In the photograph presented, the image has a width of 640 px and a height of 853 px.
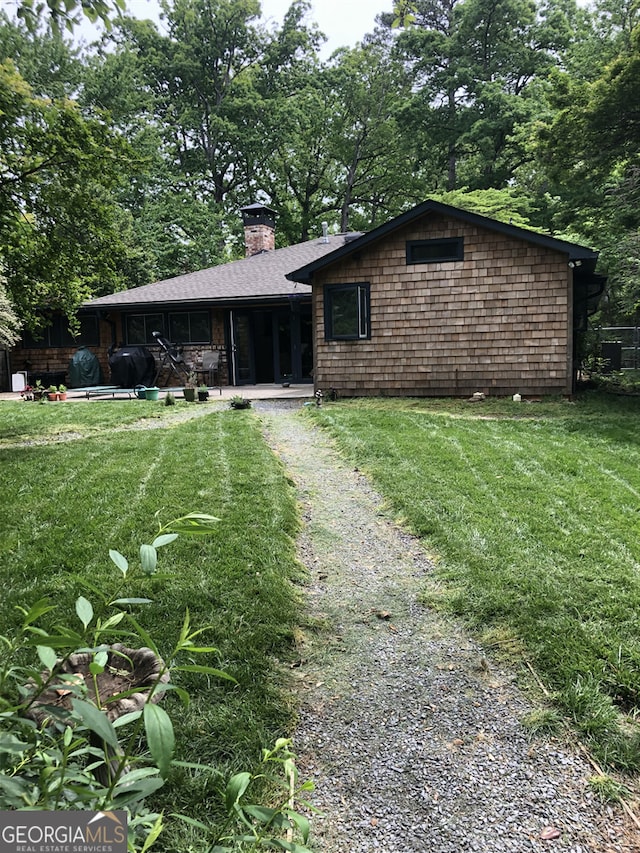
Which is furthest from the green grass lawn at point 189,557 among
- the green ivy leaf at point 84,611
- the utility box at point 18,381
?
the utility box at point 18,381

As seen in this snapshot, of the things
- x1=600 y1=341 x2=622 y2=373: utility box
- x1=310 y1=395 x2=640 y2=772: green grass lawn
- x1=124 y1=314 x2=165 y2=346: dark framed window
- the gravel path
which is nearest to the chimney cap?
x1=124 y1=314 x2=165 y2=346: dark framed window

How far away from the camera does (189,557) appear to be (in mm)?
3812

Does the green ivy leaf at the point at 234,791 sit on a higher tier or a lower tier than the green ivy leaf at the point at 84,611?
lower

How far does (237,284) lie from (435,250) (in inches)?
259

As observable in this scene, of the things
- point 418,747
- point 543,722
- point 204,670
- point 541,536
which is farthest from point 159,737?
point 541,536

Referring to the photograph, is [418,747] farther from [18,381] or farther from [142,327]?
[18,381]

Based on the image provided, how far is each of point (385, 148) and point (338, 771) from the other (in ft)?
96.3

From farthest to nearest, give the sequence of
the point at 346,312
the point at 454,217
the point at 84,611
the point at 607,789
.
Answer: the point at 346,312, the point at 454,217, the point at 607,789, the point at 84,611

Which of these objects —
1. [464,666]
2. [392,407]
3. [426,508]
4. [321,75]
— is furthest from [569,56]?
[464,666]

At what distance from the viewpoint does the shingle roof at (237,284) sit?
1524cm

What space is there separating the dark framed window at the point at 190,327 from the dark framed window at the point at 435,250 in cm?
679

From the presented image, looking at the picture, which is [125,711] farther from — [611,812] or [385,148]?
[385,148]

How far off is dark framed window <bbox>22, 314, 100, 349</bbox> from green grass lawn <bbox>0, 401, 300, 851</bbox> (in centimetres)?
1032

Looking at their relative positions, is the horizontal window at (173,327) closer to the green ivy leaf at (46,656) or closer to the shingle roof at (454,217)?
the shingle roof at (454,217)
